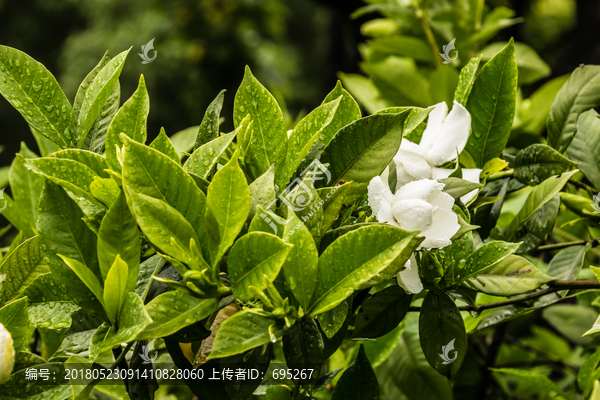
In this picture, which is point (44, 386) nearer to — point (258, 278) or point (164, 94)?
point (258, 278)

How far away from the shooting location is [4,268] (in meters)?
0.47

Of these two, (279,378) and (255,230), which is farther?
(279,378)

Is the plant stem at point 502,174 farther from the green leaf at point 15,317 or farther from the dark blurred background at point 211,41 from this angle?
the dark blurred background at point 211,41

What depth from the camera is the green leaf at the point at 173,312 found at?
13.0 inches

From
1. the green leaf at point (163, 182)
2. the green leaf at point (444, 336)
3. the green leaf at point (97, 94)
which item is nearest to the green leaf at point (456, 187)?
the green leaf at point (444, 336)

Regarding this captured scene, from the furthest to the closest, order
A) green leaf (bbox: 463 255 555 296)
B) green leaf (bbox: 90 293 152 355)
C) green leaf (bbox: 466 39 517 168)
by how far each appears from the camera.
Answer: green leaf (bbox: 466 39 517 168) → green leaf (bbox: 463 255 555 296) → green leaf (bbox: 90 293 152 355)

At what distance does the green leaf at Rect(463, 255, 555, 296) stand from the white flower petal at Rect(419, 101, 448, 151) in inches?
5.1

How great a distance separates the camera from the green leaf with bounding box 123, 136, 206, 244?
337mm

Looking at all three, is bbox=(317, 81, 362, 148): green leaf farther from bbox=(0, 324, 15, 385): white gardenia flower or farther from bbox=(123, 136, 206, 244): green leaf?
bbox=(0, 324, 15, 385): white gardenia flower

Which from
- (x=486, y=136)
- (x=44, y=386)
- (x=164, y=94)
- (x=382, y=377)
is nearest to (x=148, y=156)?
(x=44, y=386)

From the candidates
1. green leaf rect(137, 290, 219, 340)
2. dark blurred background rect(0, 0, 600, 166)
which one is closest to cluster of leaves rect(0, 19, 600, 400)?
green leaf rect(137, 290, 219, 340)

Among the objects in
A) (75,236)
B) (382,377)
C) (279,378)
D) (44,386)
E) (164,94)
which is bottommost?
(164,94)

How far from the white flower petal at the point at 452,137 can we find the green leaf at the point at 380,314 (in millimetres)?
131

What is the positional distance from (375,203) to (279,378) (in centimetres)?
24
